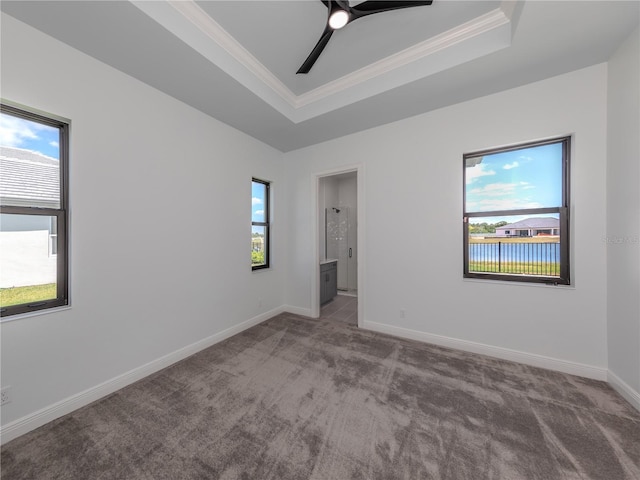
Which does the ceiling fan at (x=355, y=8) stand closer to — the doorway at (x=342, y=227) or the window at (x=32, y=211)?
the window at (x=32, y=211)

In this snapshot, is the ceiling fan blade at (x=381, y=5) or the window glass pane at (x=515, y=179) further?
the window glass pane at (x=515, y=179)

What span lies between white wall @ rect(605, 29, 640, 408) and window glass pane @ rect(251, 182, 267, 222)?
3.80 meters

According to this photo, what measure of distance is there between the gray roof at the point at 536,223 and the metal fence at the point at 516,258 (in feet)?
0.58

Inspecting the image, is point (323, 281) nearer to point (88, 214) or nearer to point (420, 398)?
point (420, 398)

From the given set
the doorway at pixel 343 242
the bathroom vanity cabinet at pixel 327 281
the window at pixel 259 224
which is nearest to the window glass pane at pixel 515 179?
the bathroom vanity cabinet at pixel 327 281

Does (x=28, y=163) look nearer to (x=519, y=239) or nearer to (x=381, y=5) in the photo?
(x=381, y=5)

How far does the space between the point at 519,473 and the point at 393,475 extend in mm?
692

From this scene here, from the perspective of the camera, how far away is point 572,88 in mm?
2039

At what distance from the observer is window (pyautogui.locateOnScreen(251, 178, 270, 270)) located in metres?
3.47

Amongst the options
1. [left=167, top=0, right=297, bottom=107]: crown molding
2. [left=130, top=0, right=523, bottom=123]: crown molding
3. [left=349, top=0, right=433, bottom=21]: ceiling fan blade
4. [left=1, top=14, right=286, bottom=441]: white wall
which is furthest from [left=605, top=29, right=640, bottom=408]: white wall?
[left=1, top=14, right=286, bottom=441]: white wall

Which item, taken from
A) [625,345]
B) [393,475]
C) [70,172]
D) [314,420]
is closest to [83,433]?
[314,420]

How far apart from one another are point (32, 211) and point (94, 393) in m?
1.47

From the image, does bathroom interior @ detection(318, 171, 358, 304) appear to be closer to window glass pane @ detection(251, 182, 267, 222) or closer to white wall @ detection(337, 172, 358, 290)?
white wall @ detection(337, 172, 358, 290)

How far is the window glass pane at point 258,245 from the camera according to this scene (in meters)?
3.46
